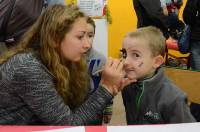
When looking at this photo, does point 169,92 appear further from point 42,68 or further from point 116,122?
point 116,122

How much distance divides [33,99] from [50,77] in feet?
0.39

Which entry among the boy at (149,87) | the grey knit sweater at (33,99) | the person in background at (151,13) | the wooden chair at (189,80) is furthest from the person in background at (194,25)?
the grey knit sweater at (33,99)

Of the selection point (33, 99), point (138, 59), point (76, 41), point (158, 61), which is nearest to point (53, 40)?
point (76, 41)

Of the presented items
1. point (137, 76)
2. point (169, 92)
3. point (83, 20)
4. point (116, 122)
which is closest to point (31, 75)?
point (83, 20)

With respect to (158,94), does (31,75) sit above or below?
above

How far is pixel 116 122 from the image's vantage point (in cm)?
329

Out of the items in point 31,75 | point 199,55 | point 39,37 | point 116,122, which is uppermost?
point 39,37

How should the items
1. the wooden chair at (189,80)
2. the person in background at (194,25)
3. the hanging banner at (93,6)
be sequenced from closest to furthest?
1. the wooden chair at (189,80)
2. the person in background at (194,25)
3. the hanging banner at (93,6)

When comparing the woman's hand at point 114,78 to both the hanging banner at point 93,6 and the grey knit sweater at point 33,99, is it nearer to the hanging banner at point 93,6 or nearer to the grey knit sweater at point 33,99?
the grey knit sweater at point 33,99

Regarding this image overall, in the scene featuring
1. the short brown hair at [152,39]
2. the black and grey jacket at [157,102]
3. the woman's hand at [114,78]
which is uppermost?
the short brown hair at [152,39]

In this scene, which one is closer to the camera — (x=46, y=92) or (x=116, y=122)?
(x=46, y=92)

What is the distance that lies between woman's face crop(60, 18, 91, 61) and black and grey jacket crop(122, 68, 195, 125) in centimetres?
29

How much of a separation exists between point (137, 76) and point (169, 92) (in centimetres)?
16

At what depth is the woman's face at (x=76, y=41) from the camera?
1.45 m
